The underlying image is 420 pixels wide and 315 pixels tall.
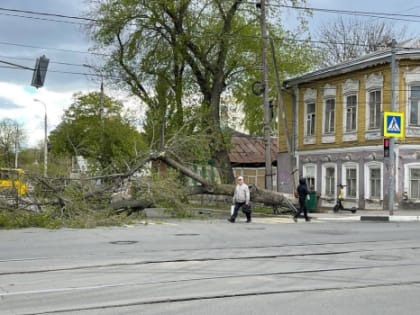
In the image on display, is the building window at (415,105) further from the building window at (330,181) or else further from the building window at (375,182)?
the building window at (330,181)

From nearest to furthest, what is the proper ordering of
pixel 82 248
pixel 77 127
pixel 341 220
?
1. pixel 82 248
2. pixel 341 220
3. pixel 77 127

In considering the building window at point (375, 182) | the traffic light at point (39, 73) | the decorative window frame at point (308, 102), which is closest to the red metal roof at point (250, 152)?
the decorative window frame at point (308, 102)

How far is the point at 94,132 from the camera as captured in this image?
4088 cm

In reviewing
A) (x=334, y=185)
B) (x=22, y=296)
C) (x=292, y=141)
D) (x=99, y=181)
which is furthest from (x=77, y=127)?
(x=22, y=296)

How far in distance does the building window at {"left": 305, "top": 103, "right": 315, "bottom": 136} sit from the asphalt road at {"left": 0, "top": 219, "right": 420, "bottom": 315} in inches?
741

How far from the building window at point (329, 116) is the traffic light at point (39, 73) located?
18233 mm

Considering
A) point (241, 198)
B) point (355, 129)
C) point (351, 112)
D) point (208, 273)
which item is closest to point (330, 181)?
point (355, 129)

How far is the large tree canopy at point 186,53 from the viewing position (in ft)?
110

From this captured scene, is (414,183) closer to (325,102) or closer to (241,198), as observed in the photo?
(325,102)

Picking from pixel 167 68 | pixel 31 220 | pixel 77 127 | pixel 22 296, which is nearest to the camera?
pixel 22 296

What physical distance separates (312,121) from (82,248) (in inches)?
954

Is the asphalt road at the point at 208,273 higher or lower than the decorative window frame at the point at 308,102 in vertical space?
lower

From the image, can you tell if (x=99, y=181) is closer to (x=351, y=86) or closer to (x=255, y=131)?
(x=351, y=86)

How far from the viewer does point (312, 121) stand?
3556 cm
